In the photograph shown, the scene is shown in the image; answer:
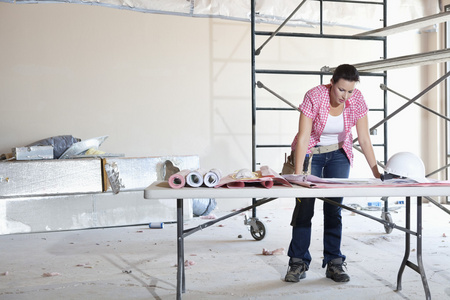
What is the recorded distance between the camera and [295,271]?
2.85m

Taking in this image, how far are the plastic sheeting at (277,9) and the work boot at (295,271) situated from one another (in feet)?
11.1

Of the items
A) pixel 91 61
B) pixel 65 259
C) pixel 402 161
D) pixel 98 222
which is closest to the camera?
pixel 402 161

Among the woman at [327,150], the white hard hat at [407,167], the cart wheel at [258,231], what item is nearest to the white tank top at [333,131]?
the woman at [327,150]

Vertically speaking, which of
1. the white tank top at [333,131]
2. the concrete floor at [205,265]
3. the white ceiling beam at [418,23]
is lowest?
the concrete floor at [205,265]

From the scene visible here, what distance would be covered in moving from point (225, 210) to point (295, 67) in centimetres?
184

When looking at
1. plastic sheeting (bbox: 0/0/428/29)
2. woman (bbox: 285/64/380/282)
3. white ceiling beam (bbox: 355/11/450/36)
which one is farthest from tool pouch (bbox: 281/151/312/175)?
plastic sheeting (bbox: 0/0/428/29)

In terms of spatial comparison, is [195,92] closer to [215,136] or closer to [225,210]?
[215,136]

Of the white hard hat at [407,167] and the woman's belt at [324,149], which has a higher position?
the woman's belt at [324,149]

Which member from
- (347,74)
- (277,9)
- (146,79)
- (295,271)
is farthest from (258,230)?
(277,9)

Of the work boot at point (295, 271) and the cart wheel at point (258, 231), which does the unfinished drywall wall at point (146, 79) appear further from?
the work boot at point (295, 271)

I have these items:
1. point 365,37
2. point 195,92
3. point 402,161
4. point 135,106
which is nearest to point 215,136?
point 195,92

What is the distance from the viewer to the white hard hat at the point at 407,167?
7.15 ft

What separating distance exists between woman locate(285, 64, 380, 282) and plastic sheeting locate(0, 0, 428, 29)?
2869 millimetres

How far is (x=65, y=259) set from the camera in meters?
3.52
